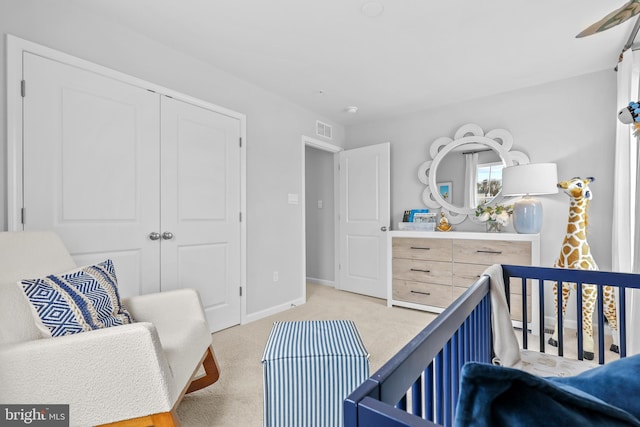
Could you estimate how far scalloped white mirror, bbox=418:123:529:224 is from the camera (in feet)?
10.4

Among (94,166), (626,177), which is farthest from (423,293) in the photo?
(94,166)

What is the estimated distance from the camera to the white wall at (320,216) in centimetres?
451

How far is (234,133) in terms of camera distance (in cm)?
283

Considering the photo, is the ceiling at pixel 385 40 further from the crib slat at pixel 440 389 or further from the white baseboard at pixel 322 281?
the white baseboard at pixel 322 281

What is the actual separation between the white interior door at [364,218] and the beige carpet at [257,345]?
0.23 m

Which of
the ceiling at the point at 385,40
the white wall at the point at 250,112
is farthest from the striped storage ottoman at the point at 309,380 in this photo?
the ceiling at the point at 385,40

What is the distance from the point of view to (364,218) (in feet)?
13.1

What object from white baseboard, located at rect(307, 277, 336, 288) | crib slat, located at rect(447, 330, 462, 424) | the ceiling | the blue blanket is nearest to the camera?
the blue blanket

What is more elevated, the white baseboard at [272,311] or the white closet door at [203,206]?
the white closet door at [203,206]

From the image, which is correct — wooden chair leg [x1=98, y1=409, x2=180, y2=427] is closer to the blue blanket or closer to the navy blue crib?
the navy blue crib

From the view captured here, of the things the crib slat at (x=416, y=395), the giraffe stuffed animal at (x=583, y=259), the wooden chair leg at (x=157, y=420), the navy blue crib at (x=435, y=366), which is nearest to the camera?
the navy blue crib at (x=435, y=366)

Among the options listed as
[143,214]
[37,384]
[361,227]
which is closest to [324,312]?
[361,227]

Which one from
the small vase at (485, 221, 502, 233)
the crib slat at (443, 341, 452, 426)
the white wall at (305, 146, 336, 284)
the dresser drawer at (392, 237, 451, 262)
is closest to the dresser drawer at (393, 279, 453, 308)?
the dresser drawer at (392, 237, 451, 262)

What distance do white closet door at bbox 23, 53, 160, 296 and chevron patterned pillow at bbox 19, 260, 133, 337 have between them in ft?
1.98
